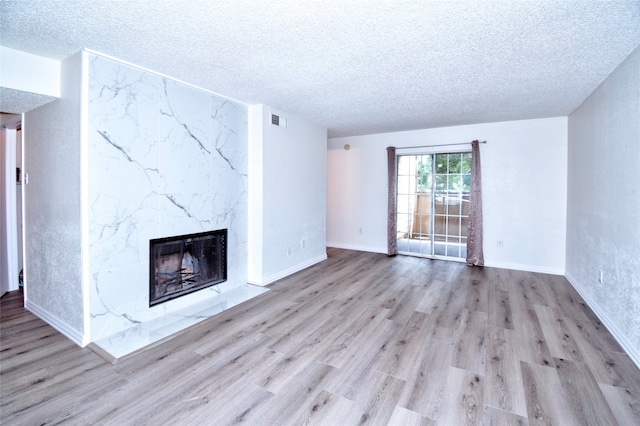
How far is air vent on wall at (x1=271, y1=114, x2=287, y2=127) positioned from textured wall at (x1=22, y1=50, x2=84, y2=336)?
88.7 inches

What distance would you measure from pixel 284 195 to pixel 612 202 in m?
3.77

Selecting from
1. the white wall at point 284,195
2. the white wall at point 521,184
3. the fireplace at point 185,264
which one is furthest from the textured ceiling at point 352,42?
the fireplace at point 185,264

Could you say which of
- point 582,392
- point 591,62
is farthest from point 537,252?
point 582,392

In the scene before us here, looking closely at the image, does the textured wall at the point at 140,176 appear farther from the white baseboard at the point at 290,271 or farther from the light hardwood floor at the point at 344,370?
the white baseboard at the point at 290,271

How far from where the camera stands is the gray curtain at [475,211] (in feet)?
17.2

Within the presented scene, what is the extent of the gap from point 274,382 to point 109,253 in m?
1.86

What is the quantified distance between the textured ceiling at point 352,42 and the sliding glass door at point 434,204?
206cm

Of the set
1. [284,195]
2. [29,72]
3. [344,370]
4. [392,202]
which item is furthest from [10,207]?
[392,202]

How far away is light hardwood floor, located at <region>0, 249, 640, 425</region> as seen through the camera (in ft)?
5.86

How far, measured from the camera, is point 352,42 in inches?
94.3

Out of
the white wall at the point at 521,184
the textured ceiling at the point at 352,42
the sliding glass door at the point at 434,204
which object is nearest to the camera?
the textured ceiling at the point at 352,42

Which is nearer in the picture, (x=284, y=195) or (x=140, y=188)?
(x=140, y=188)

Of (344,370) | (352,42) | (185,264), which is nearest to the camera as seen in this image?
(344,370)

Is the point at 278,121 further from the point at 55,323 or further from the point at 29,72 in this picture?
the point at 55,323
